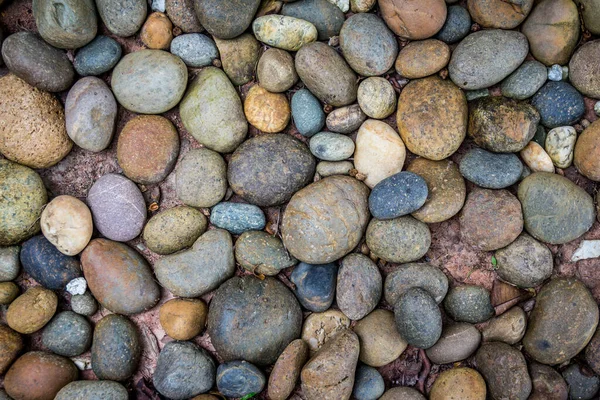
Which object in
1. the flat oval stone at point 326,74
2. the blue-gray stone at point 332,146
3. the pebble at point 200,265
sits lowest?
the pebble at point 200,265

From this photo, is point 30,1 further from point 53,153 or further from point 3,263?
point 3,263

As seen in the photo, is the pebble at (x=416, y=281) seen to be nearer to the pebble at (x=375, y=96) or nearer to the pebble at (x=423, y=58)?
the pebble at (x=375, y=96)

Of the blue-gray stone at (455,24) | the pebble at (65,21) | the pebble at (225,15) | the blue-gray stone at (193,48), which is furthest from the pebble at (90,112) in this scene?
the blue-gray stone at (455,24)

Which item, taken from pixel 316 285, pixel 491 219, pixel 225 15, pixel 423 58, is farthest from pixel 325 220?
pixel 225 15

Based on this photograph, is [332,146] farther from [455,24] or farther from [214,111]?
[455,24]

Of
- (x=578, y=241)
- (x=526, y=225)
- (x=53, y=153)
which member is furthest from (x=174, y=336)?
(x=578, y=241)

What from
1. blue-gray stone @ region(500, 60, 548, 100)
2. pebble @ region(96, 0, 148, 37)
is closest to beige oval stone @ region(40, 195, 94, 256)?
pebble @ region(96, 0, 148, 37)
